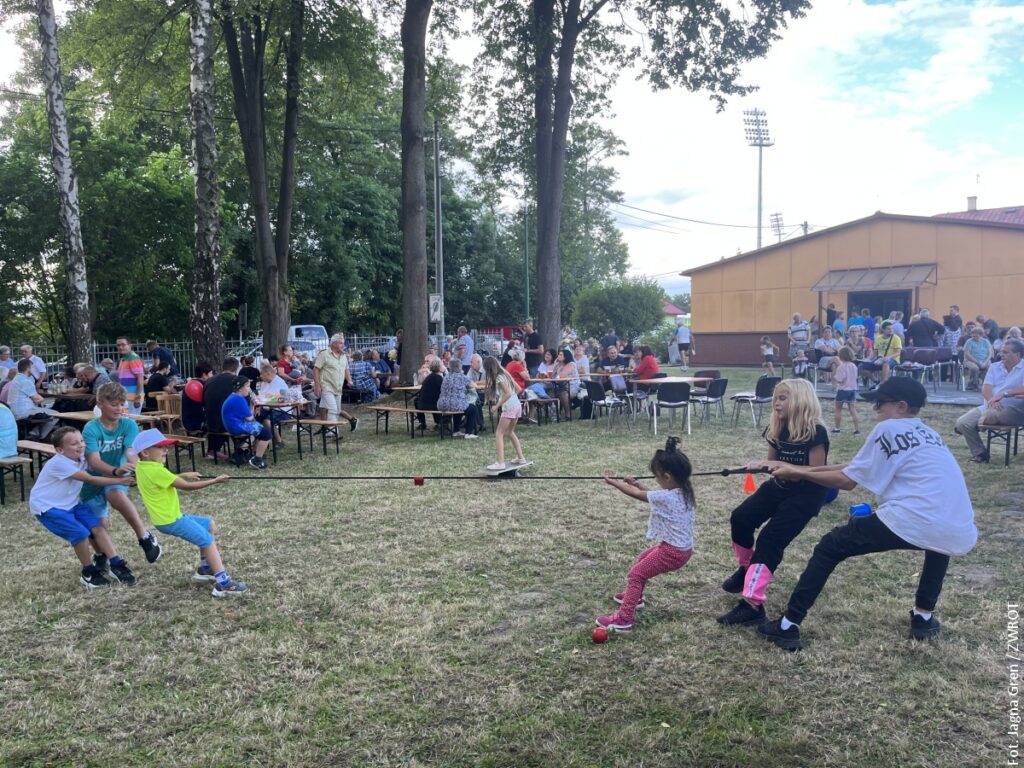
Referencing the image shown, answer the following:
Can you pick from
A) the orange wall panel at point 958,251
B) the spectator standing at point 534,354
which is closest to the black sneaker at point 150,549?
the spectator standing at point 534,354

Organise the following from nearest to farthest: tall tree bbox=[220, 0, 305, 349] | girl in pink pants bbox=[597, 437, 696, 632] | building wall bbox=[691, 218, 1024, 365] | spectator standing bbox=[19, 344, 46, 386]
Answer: girl in pink pants bbox=[597, 437, 696, 632] → spectator standing bbox=[19, 344, 46, 386] → tall tree bbox=[220, 0, 305, 349] → building wall bbox=[691, 218, 1024, 365]

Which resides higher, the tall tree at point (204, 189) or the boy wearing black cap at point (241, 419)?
the tall tree at point (204, 189)

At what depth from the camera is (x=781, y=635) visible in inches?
160

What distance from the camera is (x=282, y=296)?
61.5 ft

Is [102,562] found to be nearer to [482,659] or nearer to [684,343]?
[482,659]

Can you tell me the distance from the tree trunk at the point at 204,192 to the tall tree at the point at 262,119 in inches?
215

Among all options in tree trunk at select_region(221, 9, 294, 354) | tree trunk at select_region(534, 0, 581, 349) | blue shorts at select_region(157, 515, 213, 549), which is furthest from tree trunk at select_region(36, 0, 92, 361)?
tree trunk at select_region(534, 0, 581, 349)

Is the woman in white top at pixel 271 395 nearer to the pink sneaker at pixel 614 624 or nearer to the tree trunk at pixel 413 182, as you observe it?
the tree trunk at pixel 413 182

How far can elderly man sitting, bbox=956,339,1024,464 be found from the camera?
8.54 m

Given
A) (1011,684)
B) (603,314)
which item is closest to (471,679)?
(1011,684)

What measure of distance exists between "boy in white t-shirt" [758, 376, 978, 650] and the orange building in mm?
21560

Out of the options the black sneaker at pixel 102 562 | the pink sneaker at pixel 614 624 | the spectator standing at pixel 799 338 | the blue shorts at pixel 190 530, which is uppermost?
the spectator standing at pixel 799 338

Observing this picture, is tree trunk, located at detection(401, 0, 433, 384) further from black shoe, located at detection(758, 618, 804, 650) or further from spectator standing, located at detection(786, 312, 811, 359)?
black shoe, located at detection(758, 618, 804, 650)

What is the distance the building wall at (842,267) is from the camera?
2211cm
